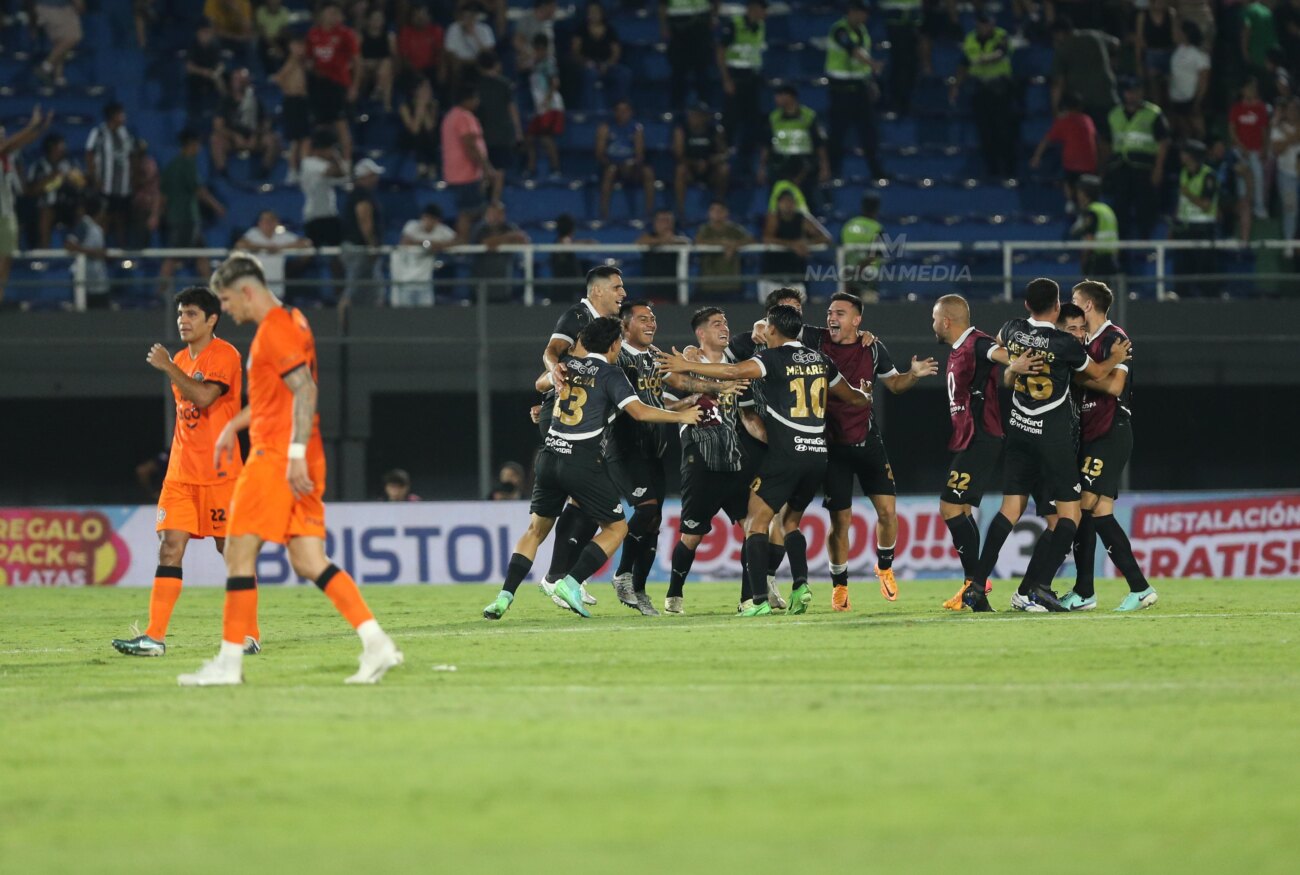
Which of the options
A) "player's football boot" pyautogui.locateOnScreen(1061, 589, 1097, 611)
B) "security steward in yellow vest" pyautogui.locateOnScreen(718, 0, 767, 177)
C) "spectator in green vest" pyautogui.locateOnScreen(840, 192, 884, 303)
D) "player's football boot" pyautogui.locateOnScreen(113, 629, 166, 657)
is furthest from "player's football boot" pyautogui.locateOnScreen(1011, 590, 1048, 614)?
"security steward in yellow vest" pyautogui.locateOnScreen(718, 0, 767, 177)

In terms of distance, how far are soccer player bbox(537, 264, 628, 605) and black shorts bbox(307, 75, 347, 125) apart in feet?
41.7

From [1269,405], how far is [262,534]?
18572 millimetres

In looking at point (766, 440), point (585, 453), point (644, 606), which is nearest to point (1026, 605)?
point (766, 440)

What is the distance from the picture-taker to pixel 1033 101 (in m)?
28.9

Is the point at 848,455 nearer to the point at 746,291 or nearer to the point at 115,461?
the point at 746,291

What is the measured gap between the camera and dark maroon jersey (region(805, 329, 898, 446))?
592 inches

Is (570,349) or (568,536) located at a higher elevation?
(570,349)

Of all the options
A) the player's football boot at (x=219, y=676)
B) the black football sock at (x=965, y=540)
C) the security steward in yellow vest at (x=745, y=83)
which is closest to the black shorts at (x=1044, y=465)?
the black football sock at (x=965, y=540)

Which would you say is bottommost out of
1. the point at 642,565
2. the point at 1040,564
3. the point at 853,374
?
the point at 642,565

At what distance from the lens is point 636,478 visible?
1516 centimetres

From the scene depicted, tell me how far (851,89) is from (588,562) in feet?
48.1

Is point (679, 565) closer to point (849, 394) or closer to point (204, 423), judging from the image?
point (849, 394)

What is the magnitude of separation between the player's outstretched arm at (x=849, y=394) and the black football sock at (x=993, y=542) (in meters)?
1.36

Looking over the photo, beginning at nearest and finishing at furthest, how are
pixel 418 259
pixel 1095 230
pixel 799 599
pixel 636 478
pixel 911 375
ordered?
pixel 799 599 → pixel 911 375 → pixel 636 478 → pixel 418 259 → pixel 1095 230
